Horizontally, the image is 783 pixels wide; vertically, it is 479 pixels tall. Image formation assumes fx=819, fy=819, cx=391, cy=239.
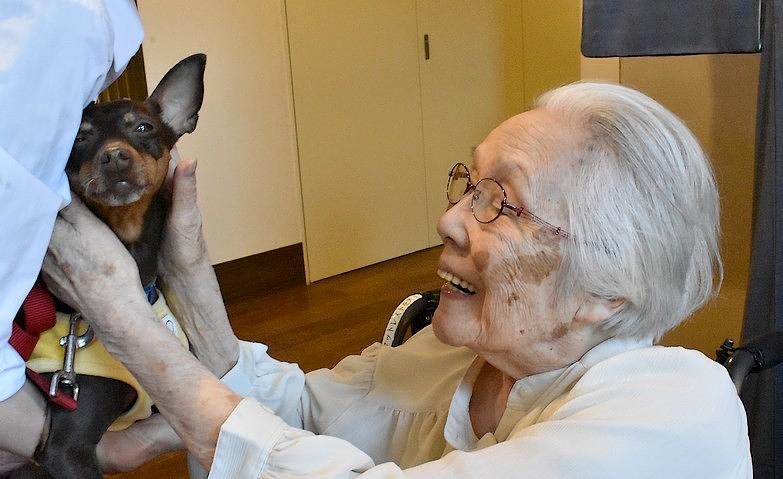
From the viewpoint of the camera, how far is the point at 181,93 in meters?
1.25

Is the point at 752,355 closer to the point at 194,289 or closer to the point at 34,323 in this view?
the point at 194,289

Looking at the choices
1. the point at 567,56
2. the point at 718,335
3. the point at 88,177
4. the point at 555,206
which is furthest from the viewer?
the point at 567,56

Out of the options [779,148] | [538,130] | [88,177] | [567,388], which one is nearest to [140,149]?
[88,177]

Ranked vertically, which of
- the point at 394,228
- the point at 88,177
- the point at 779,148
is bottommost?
the point at 394,228

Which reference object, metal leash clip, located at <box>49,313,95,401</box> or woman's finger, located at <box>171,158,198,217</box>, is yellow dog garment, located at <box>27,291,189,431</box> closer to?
metal leash clip, located at <box>49,313,95,401</box>

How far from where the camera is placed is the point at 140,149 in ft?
3.66

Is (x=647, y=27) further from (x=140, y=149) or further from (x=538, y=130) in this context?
(x=140, y=149)

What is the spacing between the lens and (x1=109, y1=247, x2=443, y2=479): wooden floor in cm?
316

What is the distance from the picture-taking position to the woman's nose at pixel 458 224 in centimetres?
99

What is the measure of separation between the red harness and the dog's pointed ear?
1.28ft

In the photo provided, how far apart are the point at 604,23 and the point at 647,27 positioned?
0.10 meters

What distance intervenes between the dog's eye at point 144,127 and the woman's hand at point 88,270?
0.25 meters

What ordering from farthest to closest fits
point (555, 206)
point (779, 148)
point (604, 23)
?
point (604, 23) < point (779, 148) < point (555, 206)

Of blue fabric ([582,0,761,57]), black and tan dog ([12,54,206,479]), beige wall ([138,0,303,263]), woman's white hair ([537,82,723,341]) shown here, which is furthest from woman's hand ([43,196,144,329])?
beige wall ([138,0,303,263])
